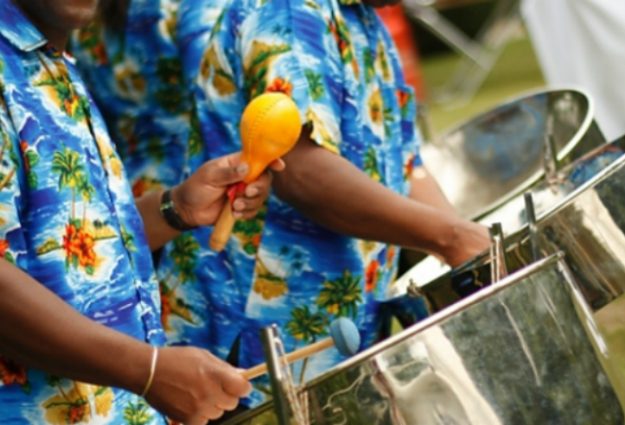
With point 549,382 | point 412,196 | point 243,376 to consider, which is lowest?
point 549,382

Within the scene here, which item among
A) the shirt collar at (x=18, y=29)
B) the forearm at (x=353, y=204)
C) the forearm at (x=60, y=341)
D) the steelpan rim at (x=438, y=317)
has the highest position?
the shirt collar at (x=18, y=29)

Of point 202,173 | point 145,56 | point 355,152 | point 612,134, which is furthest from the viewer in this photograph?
point 612,134

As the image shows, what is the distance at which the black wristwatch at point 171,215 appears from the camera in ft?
6.89

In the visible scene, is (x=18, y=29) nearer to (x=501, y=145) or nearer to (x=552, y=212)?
(x=552, y=212)

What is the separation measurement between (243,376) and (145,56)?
2.75 feet

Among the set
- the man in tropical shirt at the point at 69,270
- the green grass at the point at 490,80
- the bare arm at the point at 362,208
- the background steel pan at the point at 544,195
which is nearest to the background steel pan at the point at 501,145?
the background steel pan at the point at 544,195

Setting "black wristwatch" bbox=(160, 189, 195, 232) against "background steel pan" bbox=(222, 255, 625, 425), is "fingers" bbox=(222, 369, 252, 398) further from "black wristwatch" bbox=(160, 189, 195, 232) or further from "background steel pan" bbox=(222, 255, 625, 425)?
"black wristwatch" bbox=(160, 189, 195, 232)

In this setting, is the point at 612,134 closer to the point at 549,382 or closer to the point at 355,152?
the point at 355,152

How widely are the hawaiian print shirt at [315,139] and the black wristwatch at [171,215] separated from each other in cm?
18

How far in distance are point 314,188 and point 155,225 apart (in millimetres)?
198

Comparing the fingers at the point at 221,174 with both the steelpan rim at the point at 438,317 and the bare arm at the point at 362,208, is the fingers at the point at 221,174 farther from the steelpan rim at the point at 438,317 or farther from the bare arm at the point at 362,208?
the steelpan rim at the point at 438,317

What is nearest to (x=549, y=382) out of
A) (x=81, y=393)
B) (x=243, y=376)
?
(x=243, y=376)

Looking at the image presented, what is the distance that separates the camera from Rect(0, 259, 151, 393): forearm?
169 cm

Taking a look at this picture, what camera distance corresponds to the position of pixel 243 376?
1.69 metres
